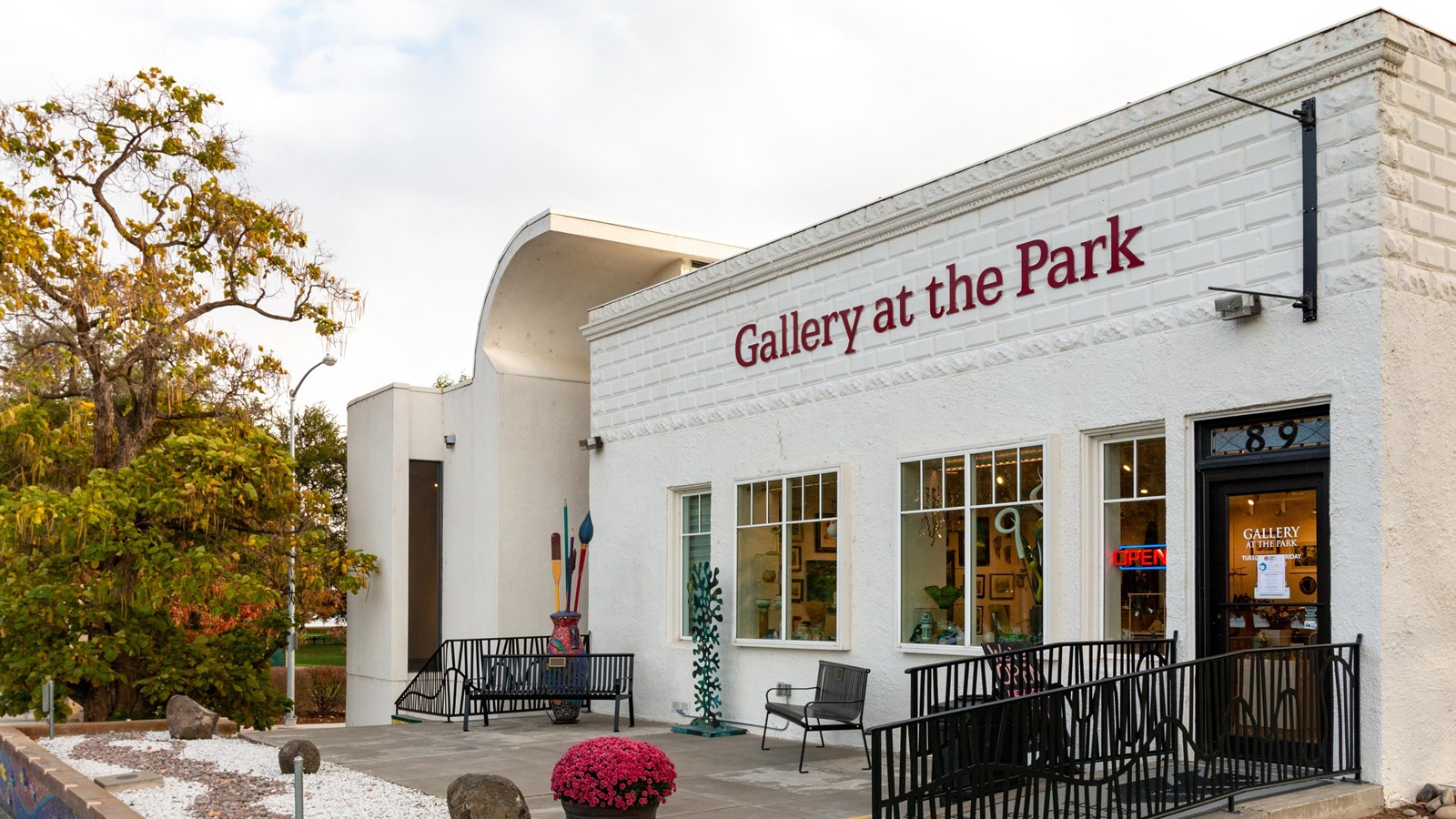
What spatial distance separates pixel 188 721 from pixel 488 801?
7.53 meters

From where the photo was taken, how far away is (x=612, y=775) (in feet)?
23.8

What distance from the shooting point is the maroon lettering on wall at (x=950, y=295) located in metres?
9.63

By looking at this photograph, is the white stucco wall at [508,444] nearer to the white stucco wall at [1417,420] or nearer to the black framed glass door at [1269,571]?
the black framed glass door at [1269,571]

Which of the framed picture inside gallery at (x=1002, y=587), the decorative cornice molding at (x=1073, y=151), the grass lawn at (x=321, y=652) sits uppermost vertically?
the decorative cornice molding at (x=1073, y=151)

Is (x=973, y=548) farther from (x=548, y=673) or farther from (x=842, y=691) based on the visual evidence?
(x=548, y=673)

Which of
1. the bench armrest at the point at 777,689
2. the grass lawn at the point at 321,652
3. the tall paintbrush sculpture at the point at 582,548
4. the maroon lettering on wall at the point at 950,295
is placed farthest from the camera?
the grass lawn at the point at 321,652

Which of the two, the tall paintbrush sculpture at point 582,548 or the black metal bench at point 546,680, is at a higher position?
the tall paintbrush sculpture at point 582,548

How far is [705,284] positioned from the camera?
551 inches

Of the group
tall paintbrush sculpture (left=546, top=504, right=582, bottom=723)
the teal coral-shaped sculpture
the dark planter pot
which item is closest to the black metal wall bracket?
the dark planter pot

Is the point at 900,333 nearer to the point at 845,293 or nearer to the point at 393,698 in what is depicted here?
the point at 845,293

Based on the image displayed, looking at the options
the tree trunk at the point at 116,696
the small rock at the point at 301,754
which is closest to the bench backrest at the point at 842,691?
the small rock at the point at 301,754

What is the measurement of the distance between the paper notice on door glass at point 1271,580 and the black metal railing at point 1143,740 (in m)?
0.68

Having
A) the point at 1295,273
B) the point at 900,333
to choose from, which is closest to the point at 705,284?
the point at 900,333

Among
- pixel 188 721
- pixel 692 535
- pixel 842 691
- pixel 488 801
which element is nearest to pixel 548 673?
pixel 692 535
